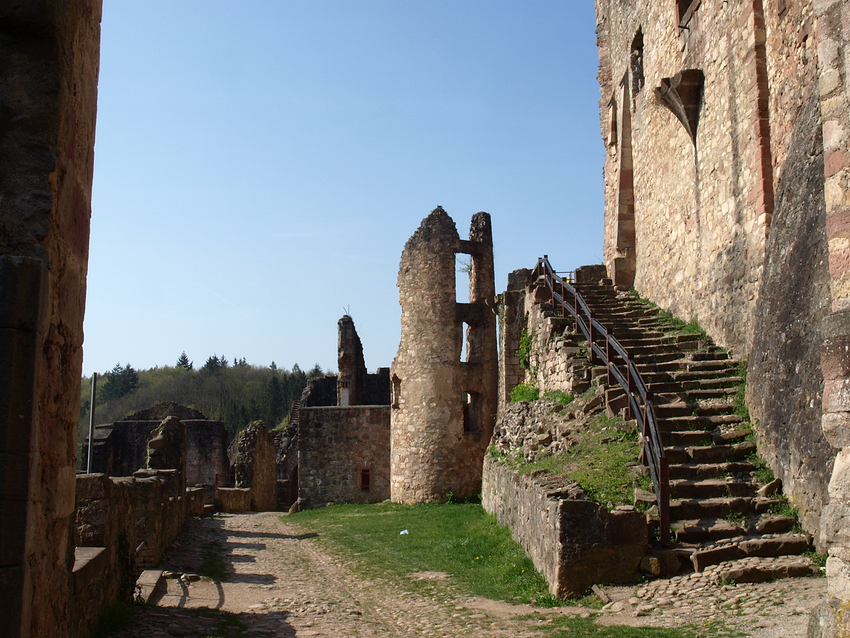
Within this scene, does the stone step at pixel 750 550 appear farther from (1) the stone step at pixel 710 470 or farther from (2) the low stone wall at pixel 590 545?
(1) the stone step at pixel 710 470

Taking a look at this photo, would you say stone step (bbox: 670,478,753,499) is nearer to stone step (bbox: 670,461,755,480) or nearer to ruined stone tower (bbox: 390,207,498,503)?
stone step (bbox: 670,461,755,480)

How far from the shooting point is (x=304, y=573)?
11484 mm

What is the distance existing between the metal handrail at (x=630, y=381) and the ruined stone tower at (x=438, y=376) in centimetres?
473

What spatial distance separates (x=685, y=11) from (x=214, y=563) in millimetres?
12646

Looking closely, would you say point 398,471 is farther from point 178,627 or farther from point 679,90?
point 178,627

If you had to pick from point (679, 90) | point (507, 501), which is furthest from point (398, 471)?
point (679, 90)

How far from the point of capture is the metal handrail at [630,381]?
8.46 meters

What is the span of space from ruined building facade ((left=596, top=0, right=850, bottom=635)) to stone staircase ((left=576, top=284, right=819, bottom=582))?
0.33m

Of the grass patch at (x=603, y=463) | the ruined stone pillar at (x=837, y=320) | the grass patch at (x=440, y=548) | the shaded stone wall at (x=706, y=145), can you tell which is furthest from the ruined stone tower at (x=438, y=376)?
the ruined stone pillar at (x=837, y=320)

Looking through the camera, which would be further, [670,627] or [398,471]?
[398,471]

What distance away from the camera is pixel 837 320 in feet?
13.9

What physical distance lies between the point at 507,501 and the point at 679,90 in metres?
7.50

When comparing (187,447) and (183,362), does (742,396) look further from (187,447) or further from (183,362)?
(183,362)

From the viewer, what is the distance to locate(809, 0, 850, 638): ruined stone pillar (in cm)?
408
